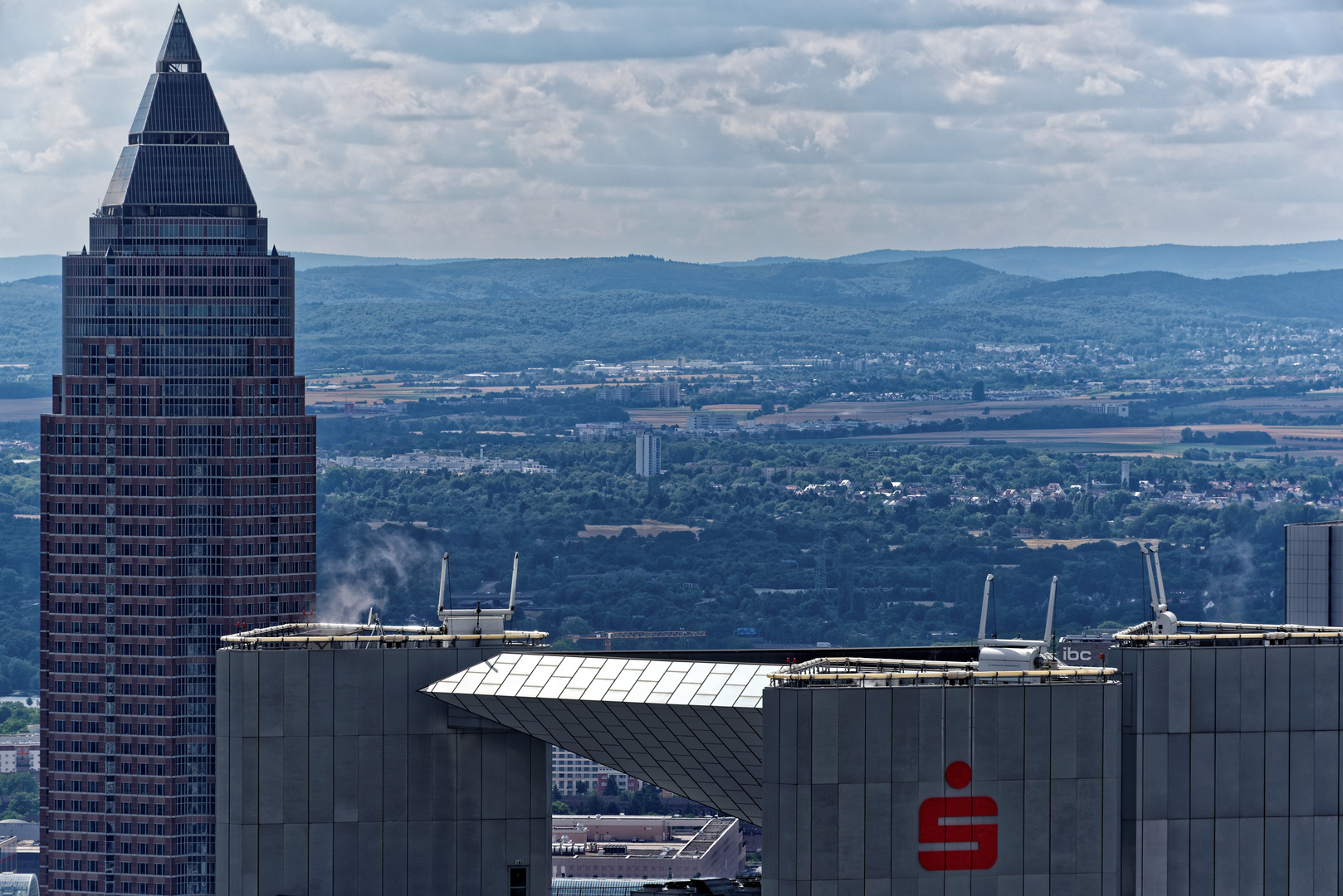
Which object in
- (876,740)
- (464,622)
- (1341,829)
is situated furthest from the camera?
(464,622)

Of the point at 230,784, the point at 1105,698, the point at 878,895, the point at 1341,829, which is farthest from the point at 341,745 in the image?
the point at 1341,829

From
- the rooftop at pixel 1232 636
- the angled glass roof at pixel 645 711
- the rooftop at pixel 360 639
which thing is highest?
the rooftop at pixel 1232 636

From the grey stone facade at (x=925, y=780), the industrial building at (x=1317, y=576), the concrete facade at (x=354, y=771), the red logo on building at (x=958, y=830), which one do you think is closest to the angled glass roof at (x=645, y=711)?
the concrete facade at (x=354, y=771)

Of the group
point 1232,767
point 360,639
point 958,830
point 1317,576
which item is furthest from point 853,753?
point 1317,576

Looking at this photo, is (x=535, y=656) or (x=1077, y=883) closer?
(x=1077, y=883)

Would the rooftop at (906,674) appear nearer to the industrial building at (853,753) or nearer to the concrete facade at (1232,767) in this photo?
the industrial building at (853,753)

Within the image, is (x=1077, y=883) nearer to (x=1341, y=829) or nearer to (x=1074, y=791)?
(x=1074, y=791)

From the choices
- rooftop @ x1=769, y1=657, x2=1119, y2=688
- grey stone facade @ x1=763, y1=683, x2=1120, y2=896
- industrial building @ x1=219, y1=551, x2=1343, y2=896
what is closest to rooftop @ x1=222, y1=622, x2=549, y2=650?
industrial building @ x1=219, y1=551, x2=1343, y2=896
